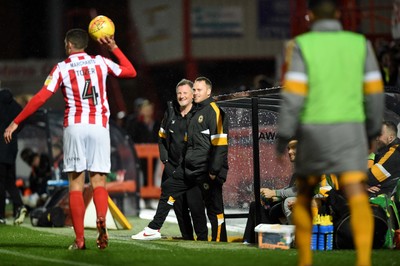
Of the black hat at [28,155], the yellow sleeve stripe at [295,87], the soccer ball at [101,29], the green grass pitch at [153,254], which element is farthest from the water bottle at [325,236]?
the black hat at [28,155]

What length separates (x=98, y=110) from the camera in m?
12.3

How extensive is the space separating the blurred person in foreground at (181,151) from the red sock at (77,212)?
2.31 metres

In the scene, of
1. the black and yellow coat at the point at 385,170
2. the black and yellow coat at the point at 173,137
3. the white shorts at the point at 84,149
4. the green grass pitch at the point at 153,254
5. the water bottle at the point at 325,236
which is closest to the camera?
the green grass pitch at the point at 153,254

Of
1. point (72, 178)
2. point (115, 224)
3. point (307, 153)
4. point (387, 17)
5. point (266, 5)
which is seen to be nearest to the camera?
point (307, 153)

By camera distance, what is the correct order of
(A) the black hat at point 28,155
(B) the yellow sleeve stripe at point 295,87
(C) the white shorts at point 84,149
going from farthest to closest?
1. (A) the black hat at point 28,155
2. (C) the white shorts at point 84,149
3. (B) the yellow sleeve stripe at point 295,87

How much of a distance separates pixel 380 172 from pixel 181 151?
2.43 metres

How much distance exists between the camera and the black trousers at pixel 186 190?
14.2 meters

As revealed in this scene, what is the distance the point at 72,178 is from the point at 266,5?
763 inches

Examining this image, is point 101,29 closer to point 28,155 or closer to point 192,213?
point 192,213

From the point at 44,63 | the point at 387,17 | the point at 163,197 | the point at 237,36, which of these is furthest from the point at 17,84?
the point at 163,197

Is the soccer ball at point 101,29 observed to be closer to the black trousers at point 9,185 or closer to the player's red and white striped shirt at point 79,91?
the player's red and white striped shirt at point 79,91

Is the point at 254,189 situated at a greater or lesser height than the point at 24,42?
lesser

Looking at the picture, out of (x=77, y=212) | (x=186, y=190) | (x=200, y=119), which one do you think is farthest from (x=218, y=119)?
(x=77, y=212)

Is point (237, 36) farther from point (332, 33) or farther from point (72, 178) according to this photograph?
point (332, 33)
